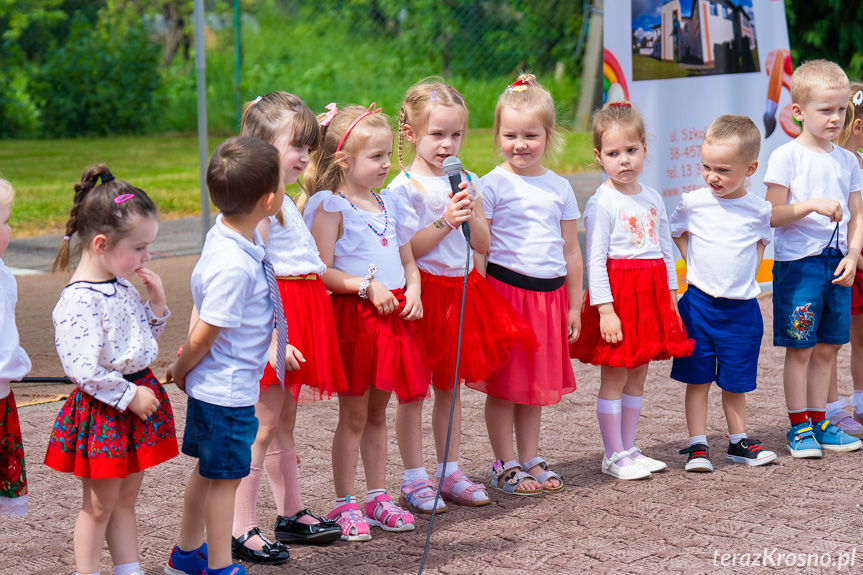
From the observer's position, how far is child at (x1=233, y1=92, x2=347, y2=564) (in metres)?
3.29

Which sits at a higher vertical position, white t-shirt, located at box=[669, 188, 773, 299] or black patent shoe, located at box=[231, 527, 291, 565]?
white t-shirt, located at box=[669, 188, 773, 299]

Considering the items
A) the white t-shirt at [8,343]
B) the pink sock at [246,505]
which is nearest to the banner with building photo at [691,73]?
the pink sock at [246,505]

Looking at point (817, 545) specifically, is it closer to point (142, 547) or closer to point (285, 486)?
point (285, 486)

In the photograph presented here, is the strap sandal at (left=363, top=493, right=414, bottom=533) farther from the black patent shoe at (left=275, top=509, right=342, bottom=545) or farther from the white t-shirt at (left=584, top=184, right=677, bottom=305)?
the white t-shirt at (left=584, top=184, right=677, bottom=305)

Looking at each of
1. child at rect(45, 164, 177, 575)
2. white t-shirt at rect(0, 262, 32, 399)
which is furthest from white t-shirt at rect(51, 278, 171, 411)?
white t-shirt at rect(0, 262, 32, 399)

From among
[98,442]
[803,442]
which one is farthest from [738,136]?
[98,442]

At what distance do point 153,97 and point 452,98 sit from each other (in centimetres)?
1612

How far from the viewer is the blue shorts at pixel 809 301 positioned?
4395 millimetres

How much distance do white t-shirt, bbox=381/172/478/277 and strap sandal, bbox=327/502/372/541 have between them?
3.10 ft

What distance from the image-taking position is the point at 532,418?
4.11 metres

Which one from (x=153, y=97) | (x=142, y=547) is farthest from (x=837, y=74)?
(x=153, y=97)

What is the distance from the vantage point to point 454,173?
3387 millimetres

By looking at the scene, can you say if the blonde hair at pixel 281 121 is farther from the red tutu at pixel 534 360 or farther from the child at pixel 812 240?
the child at pixel 812 240

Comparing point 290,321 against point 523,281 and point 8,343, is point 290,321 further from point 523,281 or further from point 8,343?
point 523,281
